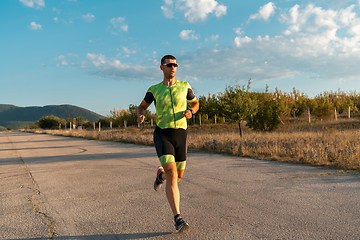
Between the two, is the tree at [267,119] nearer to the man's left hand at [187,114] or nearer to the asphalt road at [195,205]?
the asphalt road at [195,205]

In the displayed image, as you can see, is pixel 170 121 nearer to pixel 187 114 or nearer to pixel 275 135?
pixel 187 114

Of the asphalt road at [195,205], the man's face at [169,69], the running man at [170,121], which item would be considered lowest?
the asphalt road at [195,205]

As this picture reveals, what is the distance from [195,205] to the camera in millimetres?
4344

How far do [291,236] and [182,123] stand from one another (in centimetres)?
188

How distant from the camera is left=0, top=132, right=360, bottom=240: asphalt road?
10.9ft

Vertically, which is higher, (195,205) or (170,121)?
(170,121)

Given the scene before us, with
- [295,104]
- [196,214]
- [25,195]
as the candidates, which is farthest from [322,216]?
[295,104]

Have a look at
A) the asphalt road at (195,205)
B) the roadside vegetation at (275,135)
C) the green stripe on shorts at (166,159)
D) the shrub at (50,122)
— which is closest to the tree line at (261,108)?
the roadside vegetation at (275,135)

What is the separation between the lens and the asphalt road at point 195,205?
10.9 ft

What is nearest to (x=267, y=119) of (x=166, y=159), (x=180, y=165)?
(x=180, y=165)

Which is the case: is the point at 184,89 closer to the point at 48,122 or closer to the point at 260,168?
the point at 260,168

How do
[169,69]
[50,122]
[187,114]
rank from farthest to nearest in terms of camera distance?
[50,122] < [169,69] < [187,114]

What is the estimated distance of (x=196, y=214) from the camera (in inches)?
154

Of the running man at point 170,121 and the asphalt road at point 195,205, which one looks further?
the running man at point 170,121
